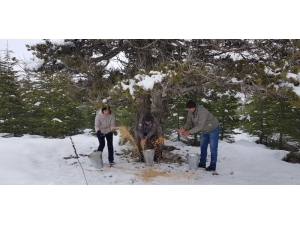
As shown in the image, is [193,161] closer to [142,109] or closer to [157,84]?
[142,109]

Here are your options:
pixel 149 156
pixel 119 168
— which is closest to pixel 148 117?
pixel 149 156

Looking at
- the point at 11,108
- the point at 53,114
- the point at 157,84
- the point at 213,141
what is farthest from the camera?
the point at 53,114

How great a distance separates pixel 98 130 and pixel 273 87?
2.58m

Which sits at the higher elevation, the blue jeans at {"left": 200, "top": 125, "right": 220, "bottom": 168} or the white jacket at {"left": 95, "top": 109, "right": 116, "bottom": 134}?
the white jacket at {"left": 95, "top": 109, "right": 116, "bottom": 134}

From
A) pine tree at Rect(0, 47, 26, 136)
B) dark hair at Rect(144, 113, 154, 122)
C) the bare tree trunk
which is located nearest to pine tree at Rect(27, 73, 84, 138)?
pine tree at Rect(0, 47, 26, 136)

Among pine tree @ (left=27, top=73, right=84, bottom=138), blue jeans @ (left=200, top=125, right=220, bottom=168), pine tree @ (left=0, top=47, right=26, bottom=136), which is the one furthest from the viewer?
pine tree @ (left=27, top=73, right=84, bottom=138)

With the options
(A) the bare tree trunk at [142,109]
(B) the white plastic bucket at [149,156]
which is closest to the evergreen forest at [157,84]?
(A) the bare tree trunk at [142,109]

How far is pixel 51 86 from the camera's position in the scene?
5.18 metres

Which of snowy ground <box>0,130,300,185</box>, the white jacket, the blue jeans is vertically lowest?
snowy ground <box>0,130,300,185</box>

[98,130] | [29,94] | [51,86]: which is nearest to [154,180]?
[98,130]

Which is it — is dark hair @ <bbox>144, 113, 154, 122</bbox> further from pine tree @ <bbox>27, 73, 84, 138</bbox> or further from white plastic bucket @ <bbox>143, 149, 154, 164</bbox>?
pine tree @ <bbox>27, 73, 84, 138</bbox>

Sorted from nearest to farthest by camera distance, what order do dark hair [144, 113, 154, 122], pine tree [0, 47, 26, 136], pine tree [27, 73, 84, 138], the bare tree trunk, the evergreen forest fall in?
the evergreen forest < dark hair [144, 113, 154, 122] < the bare tree trunk < pine tree [0, 47, 26, 136] < pine tree [27, 73, 84, 138]
